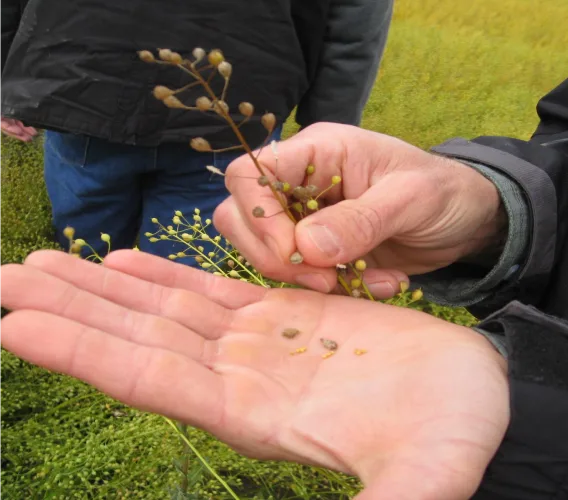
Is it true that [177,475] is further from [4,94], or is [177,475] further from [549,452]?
[4,94]

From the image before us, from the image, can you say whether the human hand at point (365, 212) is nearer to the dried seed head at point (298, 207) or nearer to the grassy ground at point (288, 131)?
the dried seed head at point (298, 207)

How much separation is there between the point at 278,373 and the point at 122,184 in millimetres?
1225

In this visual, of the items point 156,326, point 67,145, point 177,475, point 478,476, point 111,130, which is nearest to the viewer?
point 478,476

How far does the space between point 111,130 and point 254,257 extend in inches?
31.8

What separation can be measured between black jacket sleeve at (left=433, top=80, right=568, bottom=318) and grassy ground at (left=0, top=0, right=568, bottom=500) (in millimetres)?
562

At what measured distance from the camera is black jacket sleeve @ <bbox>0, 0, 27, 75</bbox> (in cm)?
172

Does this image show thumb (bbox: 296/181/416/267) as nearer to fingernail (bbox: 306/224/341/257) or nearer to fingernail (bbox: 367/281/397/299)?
fingernail (bbox: 306/224/341/257)

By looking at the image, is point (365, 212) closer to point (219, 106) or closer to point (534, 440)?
point (219, 106)

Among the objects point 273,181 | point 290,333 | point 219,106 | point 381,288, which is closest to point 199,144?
point 219,106

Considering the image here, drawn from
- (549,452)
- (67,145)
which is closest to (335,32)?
(67,145)

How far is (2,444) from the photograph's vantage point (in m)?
1.76

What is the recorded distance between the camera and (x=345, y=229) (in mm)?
943

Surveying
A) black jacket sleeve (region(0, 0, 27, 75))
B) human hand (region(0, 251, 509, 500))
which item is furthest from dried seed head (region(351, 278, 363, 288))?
black jacket sleeve (region(0, 0, 27, 75))

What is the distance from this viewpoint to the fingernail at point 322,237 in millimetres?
934
